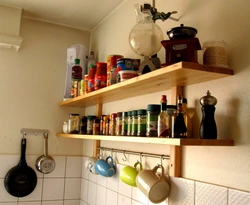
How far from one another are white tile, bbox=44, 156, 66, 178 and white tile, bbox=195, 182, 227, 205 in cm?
138

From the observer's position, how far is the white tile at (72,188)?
229cm

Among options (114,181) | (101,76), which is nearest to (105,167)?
(114,181)

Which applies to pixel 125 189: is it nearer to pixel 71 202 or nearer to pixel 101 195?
pixel 101 195

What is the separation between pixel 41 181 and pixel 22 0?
1292 millimetres

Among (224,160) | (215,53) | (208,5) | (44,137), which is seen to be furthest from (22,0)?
(224,160)

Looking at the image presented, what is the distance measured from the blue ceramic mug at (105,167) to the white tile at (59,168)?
547 millimetres

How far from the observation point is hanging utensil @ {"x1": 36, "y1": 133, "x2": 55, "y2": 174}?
7.03 feet

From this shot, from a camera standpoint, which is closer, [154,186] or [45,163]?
[154,186]

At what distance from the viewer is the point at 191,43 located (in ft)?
3.48

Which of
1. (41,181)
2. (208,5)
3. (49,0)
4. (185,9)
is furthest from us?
(41,181)

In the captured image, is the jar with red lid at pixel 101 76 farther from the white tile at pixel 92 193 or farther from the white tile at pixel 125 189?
the white tile at pixel 92 193

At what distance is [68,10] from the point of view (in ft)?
6.93

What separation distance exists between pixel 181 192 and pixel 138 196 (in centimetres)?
39

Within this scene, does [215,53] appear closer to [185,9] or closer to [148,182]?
[185,9]
